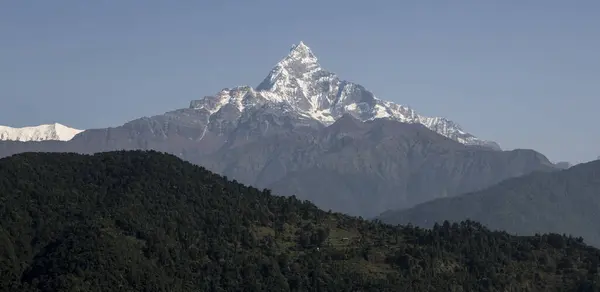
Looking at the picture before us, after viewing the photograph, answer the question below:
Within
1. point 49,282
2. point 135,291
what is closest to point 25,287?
point 49,282

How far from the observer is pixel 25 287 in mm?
192125

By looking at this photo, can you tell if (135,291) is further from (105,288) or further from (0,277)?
(0,277)

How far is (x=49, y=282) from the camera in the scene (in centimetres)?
19238

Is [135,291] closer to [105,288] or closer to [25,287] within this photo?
[105,288]

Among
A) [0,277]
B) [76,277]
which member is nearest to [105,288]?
[76,277]

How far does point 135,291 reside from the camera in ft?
656

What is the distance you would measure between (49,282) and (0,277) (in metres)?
11.6

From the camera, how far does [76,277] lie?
636ft

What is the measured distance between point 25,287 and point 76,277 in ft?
30.0

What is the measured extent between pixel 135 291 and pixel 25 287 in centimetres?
2025

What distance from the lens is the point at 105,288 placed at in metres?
196

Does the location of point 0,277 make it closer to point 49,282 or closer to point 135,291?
point 49,282

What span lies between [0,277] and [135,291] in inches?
982

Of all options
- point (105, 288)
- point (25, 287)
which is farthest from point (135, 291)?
point (25, 287)
